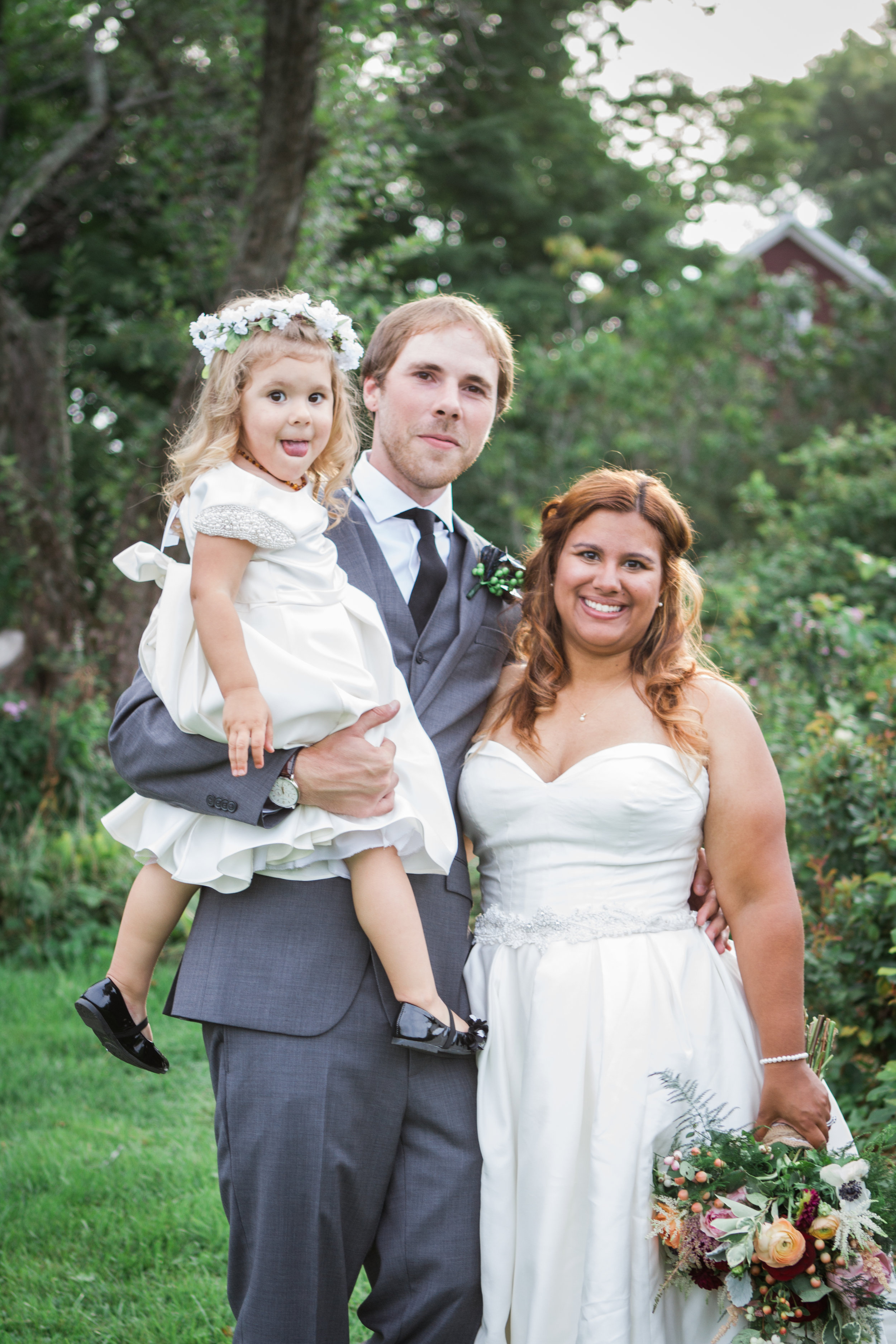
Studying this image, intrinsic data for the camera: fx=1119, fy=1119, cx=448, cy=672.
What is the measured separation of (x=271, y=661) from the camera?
2.22 metres

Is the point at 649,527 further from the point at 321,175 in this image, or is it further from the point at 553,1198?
the point at 321,175

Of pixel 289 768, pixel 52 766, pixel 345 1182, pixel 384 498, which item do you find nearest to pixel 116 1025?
pixel 345 1182

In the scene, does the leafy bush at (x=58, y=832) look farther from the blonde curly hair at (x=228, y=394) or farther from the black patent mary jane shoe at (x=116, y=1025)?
the blonde curly hair at (x=228, y=394)

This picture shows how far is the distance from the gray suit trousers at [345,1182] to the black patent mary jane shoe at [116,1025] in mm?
188

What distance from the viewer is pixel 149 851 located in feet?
7.89

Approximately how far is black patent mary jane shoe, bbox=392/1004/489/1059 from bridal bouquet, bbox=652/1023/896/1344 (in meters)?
0.49

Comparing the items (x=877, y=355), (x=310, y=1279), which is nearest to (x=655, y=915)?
(x=310, y=1279)

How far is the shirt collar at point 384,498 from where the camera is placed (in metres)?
2.75

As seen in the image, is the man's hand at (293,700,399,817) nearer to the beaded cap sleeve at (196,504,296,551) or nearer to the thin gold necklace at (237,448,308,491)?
the beaded cap sleeve at (196,504,296,551)

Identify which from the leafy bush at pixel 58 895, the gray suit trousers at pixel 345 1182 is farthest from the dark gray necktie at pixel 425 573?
the leafy bush at pixel 58 895

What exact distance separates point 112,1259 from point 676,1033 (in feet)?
7.15

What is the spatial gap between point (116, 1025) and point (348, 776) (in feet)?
2.57

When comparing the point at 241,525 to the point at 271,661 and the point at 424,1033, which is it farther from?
the point at 424,1033

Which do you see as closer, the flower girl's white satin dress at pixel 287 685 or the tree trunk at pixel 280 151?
the flower girl's white satin dress at pixel 287 685
